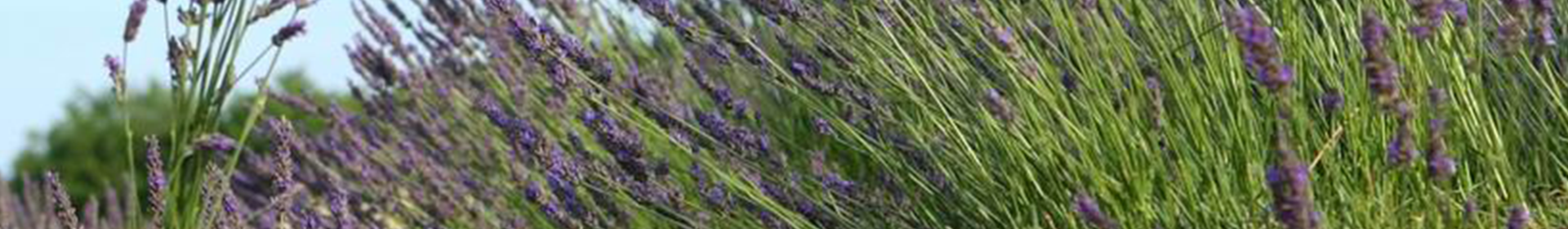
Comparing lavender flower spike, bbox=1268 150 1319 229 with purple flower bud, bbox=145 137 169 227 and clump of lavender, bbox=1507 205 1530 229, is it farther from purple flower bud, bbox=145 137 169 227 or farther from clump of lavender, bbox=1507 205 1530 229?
purple flower bud, bbox=145 137 169 227

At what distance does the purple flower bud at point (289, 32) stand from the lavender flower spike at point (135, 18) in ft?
0.45

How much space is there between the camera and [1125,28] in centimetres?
387

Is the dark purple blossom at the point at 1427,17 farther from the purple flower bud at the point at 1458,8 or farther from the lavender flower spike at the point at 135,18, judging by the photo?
the lavender flower spike at the point at 135,18

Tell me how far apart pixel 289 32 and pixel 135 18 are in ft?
0.50

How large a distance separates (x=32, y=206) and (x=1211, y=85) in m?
1.26

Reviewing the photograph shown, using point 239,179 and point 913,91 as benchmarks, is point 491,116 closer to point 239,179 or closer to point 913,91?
point 913,91

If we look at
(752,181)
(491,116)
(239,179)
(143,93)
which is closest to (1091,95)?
(752,181)

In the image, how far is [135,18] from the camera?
2793 mm

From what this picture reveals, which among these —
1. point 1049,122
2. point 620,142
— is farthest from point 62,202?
point 1049,122

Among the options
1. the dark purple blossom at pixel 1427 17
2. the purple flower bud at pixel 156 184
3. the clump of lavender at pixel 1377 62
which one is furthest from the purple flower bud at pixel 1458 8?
the purple flower bud at pixel 156 184

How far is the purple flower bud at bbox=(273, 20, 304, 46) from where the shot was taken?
2.88 m

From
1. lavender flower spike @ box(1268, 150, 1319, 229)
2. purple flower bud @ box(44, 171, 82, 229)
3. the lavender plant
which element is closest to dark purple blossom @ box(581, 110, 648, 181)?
the lavender plant

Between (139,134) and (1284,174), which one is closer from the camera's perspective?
(1284,174)

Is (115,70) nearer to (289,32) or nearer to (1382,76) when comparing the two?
(289,32)
